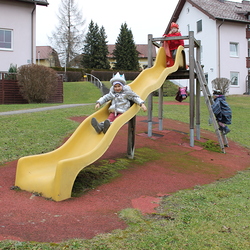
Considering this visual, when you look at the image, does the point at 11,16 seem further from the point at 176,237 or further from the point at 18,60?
the point at 176,237

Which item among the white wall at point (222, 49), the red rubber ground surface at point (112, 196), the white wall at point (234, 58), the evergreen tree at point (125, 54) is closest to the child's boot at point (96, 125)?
the red rubber ground surface at point (112, 196)

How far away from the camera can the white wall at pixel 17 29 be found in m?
23.2

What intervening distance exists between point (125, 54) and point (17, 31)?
3792 cm

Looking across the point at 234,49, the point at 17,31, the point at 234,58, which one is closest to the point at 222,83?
the point at 234,58

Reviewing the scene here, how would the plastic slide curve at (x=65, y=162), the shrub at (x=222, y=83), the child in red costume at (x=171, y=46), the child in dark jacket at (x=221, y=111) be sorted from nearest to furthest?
the plastic slide curve at (x=65, y=162) < the child in dark jacket at (x=221, y=111) < the child in red costume at (x=171, y=46) < the shrub at (x=222, y=83)

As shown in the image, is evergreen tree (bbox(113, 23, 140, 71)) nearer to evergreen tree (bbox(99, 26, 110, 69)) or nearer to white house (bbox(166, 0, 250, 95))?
evergreen tree (bbox(99, 26, 110, 69))

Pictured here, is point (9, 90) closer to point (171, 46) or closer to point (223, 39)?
point (171, 46)

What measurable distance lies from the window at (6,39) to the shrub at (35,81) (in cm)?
550

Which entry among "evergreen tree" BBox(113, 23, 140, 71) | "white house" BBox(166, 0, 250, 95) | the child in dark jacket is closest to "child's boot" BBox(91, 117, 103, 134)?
the child in dark jacket

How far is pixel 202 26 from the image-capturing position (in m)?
32.8

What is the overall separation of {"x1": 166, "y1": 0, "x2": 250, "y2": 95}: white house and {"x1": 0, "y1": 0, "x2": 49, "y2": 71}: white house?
1652 centimetres

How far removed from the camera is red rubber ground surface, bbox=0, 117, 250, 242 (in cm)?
348

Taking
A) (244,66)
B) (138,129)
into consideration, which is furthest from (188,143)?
(244,66)

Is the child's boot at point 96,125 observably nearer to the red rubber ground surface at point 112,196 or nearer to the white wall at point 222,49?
the red rubber ground surface at point 112,196
